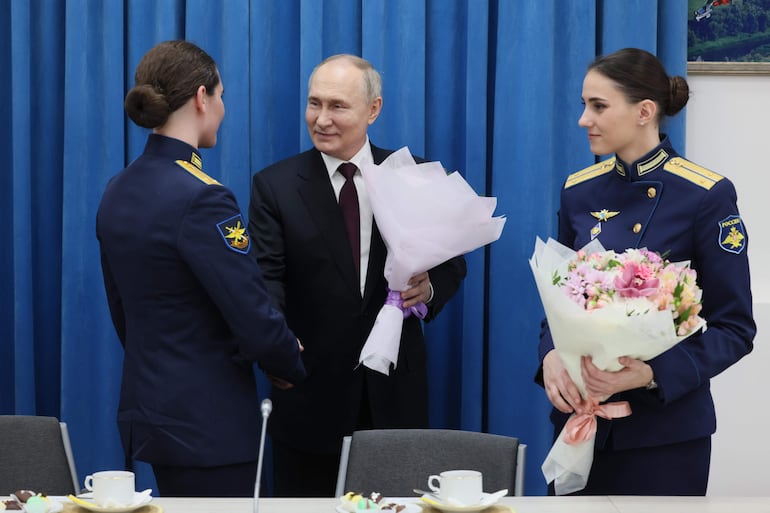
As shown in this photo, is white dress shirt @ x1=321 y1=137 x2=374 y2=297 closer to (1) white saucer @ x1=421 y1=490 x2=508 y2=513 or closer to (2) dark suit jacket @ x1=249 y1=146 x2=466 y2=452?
(2) dark suit jacket @ x1=249 y1=146 x2=466 y2=452

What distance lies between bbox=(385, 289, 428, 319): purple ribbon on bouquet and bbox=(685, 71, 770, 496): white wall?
1.16m

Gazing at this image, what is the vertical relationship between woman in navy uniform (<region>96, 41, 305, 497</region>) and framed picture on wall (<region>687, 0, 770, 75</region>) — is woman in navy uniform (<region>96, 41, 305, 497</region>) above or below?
below

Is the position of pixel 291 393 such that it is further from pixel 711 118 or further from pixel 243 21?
pixel 711 118

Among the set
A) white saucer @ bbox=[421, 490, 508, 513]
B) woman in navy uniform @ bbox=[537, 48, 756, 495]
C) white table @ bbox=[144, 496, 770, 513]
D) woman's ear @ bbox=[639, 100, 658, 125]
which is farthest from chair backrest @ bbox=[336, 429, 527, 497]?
woman's ear @ bbox=[639, 100, 658, 125]

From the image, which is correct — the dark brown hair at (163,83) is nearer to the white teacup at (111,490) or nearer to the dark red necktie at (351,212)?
the dark red necktie at (351,212)

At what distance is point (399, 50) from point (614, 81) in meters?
0.99

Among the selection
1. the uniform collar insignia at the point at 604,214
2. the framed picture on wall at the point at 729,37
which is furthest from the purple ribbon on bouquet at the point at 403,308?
the framed picture on wall at the point at 729,37

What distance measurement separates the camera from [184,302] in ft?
7.17

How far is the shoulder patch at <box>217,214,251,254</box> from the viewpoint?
2158 millimetres

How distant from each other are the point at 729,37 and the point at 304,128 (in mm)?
1492

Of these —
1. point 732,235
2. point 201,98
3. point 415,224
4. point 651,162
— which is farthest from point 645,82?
point 201,98

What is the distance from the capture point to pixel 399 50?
3.18 metres

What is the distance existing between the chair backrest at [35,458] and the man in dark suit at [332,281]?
687mm

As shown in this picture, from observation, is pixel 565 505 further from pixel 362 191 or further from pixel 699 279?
pixel 362 191
